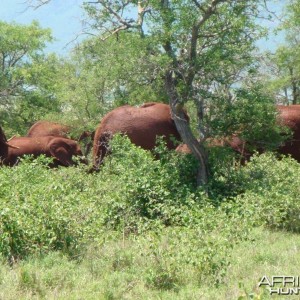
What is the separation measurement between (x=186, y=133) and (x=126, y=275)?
5.15 metres

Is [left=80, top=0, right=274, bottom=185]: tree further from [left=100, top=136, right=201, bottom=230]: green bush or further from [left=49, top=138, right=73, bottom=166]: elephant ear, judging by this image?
[left=49, top=138, right=73, bottom=166]: elephant ear

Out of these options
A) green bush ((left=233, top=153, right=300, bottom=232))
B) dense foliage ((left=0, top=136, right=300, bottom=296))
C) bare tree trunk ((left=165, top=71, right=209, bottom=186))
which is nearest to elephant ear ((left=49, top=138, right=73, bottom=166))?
dense foliage ((left=0, top=136, right=300, bottom=296))

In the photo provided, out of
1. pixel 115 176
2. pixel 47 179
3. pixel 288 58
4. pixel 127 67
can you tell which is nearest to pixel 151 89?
pixel 127 67

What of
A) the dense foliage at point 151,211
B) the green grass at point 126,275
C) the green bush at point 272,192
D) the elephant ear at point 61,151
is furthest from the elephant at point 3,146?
the green grass at point 126,275

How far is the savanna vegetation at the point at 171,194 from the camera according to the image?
6844 millimetres

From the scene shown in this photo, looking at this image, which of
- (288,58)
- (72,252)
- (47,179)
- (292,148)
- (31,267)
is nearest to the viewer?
(31,267)

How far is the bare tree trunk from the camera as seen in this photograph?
11578 millimetres

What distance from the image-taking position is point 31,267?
714cm

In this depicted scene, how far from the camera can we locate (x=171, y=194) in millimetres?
10734

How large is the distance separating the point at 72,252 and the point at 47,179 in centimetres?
335

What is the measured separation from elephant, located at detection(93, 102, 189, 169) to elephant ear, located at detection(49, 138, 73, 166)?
12.4ft

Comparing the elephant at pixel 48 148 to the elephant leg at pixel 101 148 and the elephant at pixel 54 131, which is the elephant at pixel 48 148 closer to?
the elephant at pixel 54 131

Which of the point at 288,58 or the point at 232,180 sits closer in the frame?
the point at 232,180

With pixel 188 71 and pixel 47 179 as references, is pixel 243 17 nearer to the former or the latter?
pixel 188 71
